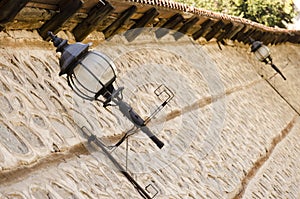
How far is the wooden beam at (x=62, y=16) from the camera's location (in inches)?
145

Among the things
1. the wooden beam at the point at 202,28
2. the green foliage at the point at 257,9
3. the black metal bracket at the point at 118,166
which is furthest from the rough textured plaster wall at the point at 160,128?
the green foliage at the point at 257,9

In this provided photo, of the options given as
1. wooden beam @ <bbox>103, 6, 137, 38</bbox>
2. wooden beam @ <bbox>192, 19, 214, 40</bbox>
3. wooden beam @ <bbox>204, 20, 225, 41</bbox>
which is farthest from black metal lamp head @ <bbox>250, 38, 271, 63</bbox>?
wooden beam @ <bbox>103, 6, 137, 38</bbox>

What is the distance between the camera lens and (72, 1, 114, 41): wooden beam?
13.3ft

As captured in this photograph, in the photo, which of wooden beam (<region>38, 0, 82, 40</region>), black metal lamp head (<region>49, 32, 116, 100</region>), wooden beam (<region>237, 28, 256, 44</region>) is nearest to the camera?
black metal lamp head (<region>49, 32, 116, 100</region>)

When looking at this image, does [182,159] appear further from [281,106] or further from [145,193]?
[281,106]

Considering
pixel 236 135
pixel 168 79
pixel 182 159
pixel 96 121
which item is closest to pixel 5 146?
pixel 96 121

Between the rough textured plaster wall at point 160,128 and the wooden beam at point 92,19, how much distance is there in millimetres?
488

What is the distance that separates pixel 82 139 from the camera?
3412mm

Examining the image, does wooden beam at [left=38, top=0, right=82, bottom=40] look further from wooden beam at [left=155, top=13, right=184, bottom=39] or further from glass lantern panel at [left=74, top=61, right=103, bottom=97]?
wooden beam at [left=155, top=13, right=184, bottom=39]

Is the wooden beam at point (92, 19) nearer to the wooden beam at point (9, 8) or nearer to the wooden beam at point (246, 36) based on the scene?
the wooden beam at point (9, 8)

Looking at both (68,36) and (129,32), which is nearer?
(68,36)

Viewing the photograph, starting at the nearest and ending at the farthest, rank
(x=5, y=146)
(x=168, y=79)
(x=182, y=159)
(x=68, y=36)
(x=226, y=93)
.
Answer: (x=5, y=146) → (x=68, y=36) → (x=182, y=159) → (x=168, y=79) → (x=226, y=93)

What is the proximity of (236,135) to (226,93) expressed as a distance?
1.10 m

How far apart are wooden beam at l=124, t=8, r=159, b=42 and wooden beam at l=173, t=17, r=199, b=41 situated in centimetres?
111
